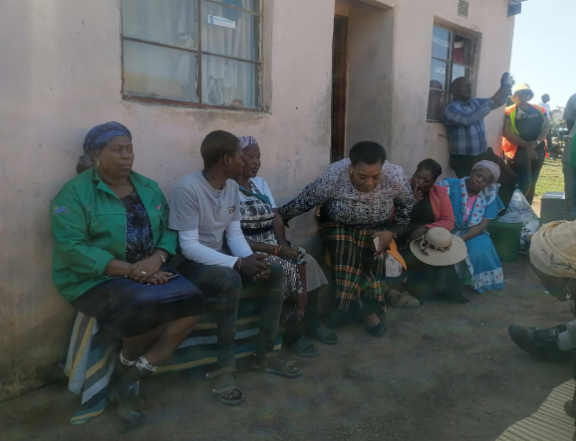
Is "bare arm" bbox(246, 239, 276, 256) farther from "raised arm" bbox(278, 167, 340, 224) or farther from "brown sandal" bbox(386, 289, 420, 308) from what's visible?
"brown sandal" bbox(386, 289, 420, 308)

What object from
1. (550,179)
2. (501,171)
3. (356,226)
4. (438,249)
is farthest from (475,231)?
(550,179)

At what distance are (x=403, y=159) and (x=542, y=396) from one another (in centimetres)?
324

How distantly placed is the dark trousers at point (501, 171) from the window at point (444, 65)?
60 centimetres

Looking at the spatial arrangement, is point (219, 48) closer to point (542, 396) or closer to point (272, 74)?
point (272, 74)

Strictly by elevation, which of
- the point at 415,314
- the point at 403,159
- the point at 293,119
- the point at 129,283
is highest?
the point at 293,119

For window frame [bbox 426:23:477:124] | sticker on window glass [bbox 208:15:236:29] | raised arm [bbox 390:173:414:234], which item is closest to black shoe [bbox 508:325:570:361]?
raised arm [bbox 390:173:414:234]

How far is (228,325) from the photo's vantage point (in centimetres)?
290

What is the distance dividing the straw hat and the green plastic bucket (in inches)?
64.5

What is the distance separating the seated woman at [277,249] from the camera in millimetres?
3369

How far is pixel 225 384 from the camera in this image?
112 inches

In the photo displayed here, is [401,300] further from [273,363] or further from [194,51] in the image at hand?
[194,51]

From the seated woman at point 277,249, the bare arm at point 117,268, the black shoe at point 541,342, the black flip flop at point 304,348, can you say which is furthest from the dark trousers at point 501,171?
the bare arm at point 117,268

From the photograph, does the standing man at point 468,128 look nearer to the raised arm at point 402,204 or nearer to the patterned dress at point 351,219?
the raised arm at point 402,204

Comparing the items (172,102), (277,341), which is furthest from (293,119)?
(277,341)
